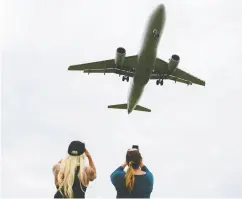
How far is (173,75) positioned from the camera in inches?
1178

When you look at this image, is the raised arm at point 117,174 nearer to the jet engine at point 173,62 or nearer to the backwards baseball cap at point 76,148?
the backwards baseball cap at point 76,148

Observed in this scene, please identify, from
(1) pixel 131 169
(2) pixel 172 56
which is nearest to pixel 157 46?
(2) pixel 172 56

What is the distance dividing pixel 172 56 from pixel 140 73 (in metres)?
3.30

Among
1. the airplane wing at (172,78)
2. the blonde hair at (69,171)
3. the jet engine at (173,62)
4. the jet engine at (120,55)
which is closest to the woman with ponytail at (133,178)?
the blonde hair at (69,171)

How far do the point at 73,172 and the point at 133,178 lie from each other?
940mm

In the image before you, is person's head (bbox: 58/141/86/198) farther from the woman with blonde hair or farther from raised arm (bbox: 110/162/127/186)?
raised arm (bbox: 110/162/127/186)

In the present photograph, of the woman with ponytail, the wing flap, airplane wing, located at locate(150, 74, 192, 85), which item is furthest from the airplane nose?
the woman with ponytail

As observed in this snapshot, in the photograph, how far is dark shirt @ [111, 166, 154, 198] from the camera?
5.58 m

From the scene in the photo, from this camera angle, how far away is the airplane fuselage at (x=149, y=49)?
893 inches

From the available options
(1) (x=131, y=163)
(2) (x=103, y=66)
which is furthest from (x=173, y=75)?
(1) (x=131, y=163)

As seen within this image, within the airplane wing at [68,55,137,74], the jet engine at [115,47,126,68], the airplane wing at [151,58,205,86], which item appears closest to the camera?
the jet engine at [115,47,126,68]

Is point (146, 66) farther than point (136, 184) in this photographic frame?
Yes

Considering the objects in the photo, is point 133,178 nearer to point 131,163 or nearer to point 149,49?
point 131,163

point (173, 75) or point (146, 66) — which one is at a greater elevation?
point (173, 75)
